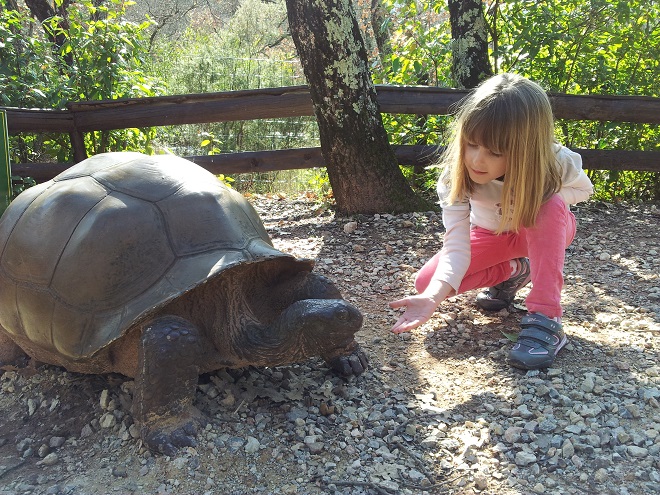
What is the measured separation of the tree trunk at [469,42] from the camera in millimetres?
6270

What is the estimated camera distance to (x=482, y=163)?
2619 mm

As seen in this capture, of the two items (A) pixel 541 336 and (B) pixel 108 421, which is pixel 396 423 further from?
(B) pixel 108 421

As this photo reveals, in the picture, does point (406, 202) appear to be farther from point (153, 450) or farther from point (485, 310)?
point (153, 450)

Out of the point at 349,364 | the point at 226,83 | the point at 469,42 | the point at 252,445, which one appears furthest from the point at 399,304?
the point at 226,83

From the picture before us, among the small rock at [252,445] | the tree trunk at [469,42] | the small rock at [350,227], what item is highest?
the tree trunk at [469,42]

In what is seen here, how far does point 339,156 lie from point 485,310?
7.15ft

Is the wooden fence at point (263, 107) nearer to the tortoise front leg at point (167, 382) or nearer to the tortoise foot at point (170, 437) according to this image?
the tortoise front leg at point (167, 382)

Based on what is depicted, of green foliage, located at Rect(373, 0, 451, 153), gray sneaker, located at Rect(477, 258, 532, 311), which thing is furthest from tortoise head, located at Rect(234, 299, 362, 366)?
green foliage, located at Rect(373, 0, 451, 153)

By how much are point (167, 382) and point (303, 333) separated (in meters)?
0.52

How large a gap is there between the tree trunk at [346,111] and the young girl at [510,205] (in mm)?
2046

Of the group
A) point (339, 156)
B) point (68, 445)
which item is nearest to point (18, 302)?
point (68, 445)

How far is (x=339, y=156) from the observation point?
5148 millimetres

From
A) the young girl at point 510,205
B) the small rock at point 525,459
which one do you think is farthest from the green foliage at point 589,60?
the small rock at point 525,459

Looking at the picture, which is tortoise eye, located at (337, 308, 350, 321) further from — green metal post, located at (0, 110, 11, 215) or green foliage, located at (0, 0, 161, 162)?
green foliage, located at (0, 0, 161, 162)
